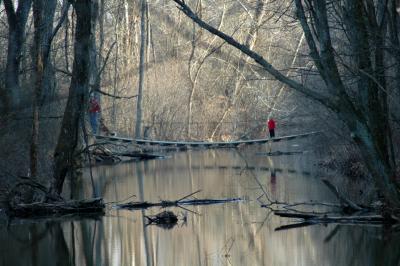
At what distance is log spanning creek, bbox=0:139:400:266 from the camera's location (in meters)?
14.0

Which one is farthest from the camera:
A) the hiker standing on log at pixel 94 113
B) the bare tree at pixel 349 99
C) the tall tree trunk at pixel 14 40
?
the hiker standing on log at pixel 94 113

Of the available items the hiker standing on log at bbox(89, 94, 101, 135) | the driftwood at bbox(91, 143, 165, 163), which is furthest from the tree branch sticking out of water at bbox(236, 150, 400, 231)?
the hiker standing on log at bbox(89, 94, 101, 135)

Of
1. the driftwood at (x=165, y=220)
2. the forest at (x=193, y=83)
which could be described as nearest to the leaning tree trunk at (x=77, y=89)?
the forest at (x=193, y=83)

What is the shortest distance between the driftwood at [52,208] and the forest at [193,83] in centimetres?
31

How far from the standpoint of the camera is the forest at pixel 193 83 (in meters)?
15.6

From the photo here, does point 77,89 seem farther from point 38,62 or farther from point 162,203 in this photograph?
point 162,203

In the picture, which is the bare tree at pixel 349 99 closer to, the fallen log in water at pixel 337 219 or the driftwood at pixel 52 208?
the fallen log in water at pixel 337 219

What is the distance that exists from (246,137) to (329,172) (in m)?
20.5

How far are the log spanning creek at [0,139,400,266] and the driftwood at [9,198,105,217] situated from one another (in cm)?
29

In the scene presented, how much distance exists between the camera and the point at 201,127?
47.2 m

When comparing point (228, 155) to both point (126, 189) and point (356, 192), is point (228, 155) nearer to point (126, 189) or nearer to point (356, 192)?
point (126, 189)

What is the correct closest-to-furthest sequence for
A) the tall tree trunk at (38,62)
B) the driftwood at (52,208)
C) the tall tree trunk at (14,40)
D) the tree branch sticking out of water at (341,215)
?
1. the tree branch sticking out of water at (341,215)
2. the driftwood at (52,208)
3. the tall tree trunk at (38,62)
4. the tall tree trunk at (14,40)

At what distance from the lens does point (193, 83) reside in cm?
4700

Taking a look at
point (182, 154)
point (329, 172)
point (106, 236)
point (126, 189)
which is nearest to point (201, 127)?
point (182, 154)
